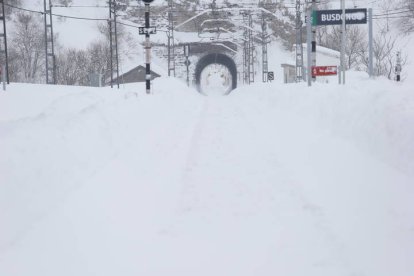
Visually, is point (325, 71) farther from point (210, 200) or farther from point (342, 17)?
point (210, 200)

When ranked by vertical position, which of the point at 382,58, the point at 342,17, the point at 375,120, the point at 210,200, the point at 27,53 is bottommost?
the point at 210,200

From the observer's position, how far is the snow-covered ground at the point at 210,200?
427 cm

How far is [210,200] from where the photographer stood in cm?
603

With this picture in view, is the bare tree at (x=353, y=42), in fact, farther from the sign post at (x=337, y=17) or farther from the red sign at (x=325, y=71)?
the red sign at (x=325, y=71)

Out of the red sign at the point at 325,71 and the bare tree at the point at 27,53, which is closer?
the red sign at the point at 325,71

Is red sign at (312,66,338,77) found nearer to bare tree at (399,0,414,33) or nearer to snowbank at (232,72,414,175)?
snowbank at (232,72,414,175)

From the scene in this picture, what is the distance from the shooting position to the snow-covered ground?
4270 mm

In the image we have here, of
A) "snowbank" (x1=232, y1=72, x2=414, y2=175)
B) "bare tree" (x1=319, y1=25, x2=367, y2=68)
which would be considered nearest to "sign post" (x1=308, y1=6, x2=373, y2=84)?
"snowbank" (x1=232, y1=72, x2=414, y2=175)

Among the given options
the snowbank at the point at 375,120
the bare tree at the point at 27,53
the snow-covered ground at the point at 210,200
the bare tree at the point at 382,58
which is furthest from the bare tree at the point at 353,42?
the snow-covered ground at the point at 210,200

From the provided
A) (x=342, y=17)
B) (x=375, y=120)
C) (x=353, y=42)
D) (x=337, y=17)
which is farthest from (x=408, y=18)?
(x=375, y=120)

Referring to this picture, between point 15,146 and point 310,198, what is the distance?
367 cm

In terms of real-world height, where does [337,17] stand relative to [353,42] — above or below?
below

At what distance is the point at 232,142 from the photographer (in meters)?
10.9

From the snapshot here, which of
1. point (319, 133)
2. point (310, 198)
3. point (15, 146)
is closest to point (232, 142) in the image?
point (319, 133)
